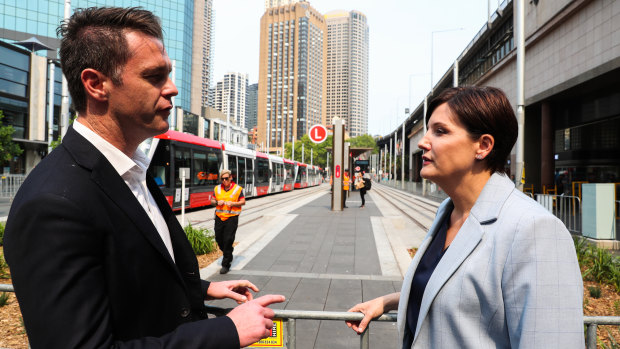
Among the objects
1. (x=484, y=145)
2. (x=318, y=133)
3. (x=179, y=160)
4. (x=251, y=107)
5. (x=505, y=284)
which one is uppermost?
(x=251, y=107)

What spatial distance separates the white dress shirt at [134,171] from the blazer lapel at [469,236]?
2.97 ft

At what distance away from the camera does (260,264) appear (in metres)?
7.40

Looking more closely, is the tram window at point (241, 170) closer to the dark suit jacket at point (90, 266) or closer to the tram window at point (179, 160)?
the tram window at point (179, 160)

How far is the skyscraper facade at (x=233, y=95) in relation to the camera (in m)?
100

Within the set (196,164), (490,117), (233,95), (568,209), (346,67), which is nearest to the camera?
(490,117)

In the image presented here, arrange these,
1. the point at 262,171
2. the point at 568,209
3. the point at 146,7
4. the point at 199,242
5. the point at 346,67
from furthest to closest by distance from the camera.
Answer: the point at 346,67, the point at 146,7, the point at 262,171, the point at 568,209, the point at 199,242

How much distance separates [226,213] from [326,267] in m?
2.03

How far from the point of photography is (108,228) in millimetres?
1045

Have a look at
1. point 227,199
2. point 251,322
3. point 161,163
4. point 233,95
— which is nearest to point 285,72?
point 233,95

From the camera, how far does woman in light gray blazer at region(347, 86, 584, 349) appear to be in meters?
1.18

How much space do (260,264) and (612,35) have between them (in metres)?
14.3

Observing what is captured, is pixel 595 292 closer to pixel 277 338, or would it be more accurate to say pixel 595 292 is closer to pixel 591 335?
pixel 591 335

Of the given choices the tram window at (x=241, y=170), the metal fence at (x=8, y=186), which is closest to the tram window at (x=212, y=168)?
the tram window at (x=241, y=170)

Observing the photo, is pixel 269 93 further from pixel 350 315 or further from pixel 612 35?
pixel 350 315
